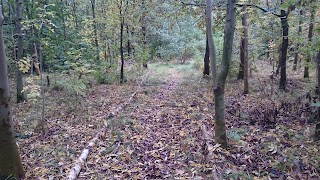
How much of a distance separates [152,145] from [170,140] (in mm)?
504

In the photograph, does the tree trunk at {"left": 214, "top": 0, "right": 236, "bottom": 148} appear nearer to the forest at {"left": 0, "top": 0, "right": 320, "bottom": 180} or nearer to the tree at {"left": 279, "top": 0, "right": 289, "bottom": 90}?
the forest at {"left": 0, "top": 0, "right": 320, "bottom": 180}

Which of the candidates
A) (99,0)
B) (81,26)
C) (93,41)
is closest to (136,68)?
(93,41)

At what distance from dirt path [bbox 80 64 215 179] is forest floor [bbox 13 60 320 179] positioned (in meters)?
0.02

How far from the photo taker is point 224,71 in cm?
541

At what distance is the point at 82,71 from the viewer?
11.8 metres

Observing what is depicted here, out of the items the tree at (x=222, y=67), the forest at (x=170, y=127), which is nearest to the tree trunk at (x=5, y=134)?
the forest at (x=170, y=127)

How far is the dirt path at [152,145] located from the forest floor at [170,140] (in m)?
0.02

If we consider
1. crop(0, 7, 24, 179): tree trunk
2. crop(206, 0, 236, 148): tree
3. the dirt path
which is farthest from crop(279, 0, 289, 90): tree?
crop(0, 7, 24, 179): tree trunk

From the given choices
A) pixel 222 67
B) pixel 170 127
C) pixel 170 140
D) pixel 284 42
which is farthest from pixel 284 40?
pixel 170 140

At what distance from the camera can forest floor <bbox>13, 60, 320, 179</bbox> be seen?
492cm

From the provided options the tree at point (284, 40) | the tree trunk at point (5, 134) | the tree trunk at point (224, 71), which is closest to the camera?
the tree trunk at point (5, 134)

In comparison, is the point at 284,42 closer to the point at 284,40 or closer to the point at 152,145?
the point at 284,40

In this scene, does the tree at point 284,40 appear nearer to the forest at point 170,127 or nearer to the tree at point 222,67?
the forest at point 170,127

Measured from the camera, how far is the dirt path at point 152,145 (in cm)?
492
